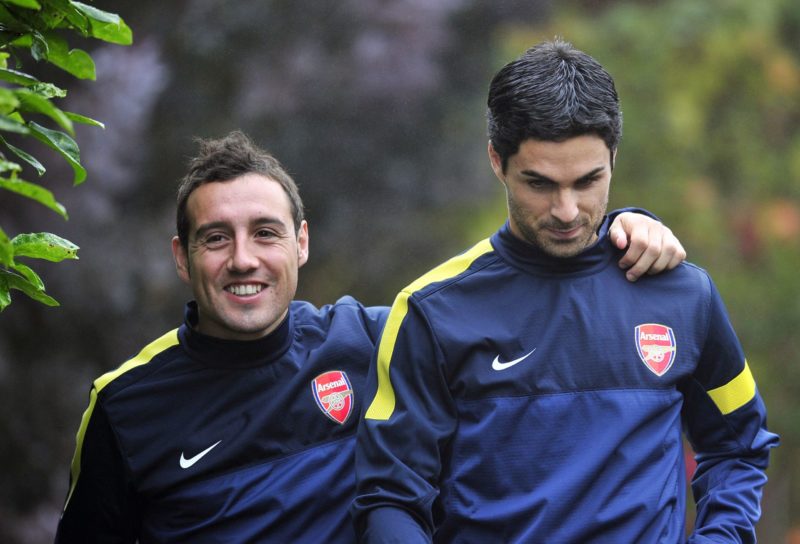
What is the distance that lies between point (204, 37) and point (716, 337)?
7.43m

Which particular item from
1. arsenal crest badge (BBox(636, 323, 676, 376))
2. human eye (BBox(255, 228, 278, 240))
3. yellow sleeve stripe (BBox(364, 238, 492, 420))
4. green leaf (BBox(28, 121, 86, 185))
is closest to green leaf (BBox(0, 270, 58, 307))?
green leaf (BBox(28, 121, 86, 185))

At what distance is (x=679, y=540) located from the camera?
310cm

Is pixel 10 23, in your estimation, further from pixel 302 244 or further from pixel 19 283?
pixel 302 244

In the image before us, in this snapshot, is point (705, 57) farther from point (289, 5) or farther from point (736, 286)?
point (289, 5)

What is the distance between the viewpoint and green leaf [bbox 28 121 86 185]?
7.72 ft

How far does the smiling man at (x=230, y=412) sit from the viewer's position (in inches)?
137

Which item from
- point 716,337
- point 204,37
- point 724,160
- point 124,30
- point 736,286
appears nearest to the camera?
point 124,30

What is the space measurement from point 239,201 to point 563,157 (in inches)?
43.3

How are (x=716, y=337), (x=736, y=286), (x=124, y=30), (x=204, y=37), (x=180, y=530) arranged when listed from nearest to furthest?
(x=124, y=30) → (x=716, y=337) → (x=180, y=530) → (x=204, y=37) → (x=736, y=286)

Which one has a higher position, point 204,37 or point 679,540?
point 204,37

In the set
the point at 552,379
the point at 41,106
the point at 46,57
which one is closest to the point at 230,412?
the point at 552,379

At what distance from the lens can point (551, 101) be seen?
3.11m

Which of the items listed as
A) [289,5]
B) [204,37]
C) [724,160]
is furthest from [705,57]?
[204,37]

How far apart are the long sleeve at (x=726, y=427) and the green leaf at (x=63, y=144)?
176 cm
